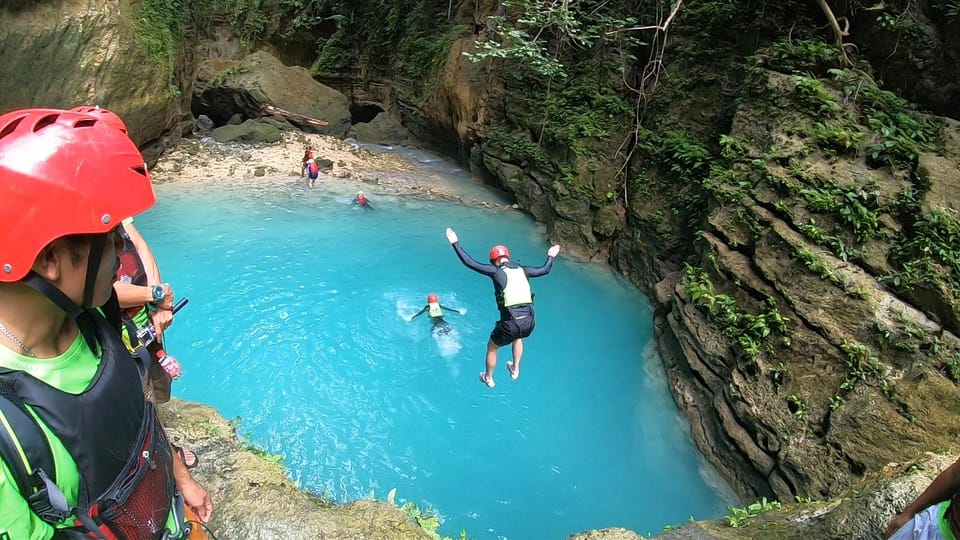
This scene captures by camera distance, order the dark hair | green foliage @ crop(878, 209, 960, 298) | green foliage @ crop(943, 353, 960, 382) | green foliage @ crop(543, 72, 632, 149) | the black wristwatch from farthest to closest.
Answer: green foliage @ crop(543, 72, 632, 149) < green foliage @ crop(878, 209, 960, 298) < green foliage @ crop(943, 353, 960, 382) < the black wristwatch < the dark hair

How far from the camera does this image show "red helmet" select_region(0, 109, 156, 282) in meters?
1.13

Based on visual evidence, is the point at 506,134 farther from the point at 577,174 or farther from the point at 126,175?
the point at 126,175

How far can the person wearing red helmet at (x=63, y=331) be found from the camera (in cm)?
114

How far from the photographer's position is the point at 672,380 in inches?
308

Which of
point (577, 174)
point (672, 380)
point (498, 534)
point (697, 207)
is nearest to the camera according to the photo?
point (498, 534)

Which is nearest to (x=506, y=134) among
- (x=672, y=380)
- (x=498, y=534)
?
(x=672, y=380)

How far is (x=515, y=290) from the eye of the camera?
6.04 m

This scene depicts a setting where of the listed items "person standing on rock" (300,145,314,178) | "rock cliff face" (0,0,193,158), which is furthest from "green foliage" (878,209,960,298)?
"rock cliff face" (0,0,193,158)

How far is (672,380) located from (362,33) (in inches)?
701

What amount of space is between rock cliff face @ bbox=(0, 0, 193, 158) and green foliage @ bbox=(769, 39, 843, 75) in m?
13.0

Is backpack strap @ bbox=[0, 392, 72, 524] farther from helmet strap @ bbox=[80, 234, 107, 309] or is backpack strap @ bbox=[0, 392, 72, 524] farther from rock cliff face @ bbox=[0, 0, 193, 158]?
rock cliff face @ bbox=[0, 0, 193, 158]

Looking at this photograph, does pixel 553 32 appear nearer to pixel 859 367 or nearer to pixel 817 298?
pixel 817 298

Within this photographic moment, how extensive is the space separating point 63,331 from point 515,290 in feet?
16.2

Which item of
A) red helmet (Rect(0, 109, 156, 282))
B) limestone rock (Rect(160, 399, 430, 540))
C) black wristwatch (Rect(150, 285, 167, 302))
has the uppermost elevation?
red helmet (Rect(0, 109, 156, 282))
